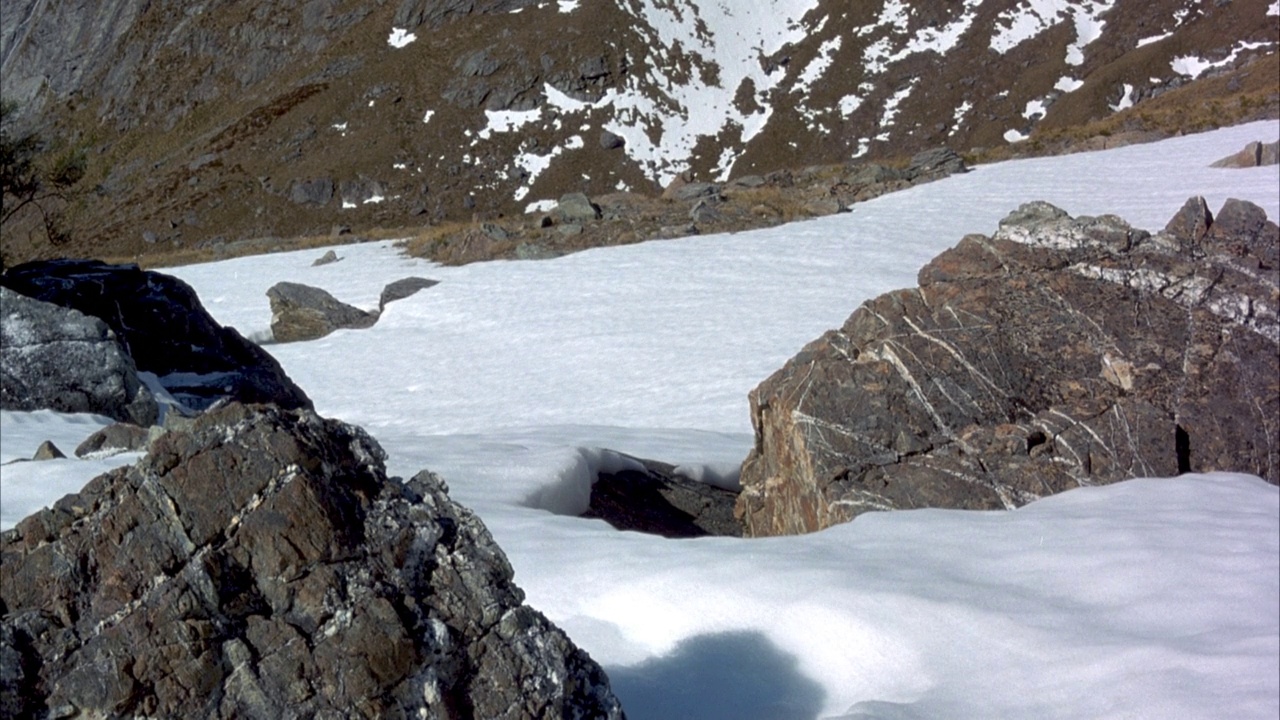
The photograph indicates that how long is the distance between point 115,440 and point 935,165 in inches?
874

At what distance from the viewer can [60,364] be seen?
32.2 feet

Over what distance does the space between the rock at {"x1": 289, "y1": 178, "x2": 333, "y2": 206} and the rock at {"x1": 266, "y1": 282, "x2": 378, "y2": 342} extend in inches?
1517

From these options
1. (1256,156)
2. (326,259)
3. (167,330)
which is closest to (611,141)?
(326,259)

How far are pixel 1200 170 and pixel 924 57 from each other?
39572 millimetres

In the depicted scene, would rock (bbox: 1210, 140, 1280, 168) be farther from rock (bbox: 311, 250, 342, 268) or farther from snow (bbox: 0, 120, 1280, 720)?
rock (bbox: 311, 250, 342, 268)

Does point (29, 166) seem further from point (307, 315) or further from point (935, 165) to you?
point (935, 165)

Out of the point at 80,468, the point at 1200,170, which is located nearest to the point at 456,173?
the point at 1200,170

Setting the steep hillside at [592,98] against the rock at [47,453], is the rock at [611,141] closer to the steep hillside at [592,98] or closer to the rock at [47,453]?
the steep hillside at [592,98]

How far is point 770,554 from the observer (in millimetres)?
4918

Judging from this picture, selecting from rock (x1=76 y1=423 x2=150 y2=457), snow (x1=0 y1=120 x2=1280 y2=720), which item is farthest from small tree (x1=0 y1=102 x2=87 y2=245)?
snow (x1=0 y1=120 x2=1280 y2=720)

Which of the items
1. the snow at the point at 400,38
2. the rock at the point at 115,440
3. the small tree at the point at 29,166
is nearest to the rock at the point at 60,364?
the rock at the point at 115,440

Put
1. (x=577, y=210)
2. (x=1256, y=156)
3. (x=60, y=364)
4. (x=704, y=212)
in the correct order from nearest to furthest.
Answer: (x=60, y=364)
(x=1256, y=156)
(x=704, y=212)
(x=577, y=210)

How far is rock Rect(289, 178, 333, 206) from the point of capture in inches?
2156

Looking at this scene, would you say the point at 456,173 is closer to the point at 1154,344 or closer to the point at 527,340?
the point at 527,340
